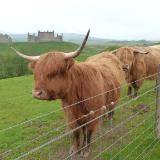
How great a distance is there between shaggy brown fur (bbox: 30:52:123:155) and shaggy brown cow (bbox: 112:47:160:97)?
3.74 meters

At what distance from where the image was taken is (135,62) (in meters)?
11.5

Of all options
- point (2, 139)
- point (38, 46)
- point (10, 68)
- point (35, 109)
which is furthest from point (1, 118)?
point (38, 46)

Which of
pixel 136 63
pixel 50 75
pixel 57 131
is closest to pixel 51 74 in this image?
pixel 50 75

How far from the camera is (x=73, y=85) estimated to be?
5.89 m

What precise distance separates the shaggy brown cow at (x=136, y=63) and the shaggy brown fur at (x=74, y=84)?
374cm

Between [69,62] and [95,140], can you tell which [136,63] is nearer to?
[69,62]

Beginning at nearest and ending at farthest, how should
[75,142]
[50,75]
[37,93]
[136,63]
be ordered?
[37,93], [50,75], [75,142], [136,63]

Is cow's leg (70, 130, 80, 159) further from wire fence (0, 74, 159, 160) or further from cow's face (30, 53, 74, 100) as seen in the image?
cow's face (30, 53, 74, 100)

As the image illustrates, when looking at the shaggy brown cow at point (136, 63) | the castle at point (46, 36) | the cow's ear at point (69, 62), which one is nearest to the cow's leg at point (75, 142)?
the cow's ear at point (69, 62)

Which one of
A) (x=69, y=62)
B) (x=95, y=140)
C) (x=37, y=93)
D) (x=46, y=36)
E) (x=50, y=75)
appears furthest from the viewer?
(x=46, y=36)

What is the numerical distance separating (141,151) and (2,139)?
9.77ft

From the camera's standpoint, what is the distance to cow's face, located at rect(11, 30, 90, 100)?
536 cm

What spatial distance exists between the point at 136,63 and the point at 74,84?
19.3ft

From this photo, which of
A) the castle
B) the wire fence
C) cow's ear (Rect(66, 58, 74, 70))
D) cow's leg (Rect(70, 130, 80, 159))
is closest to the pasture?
the wire fence
